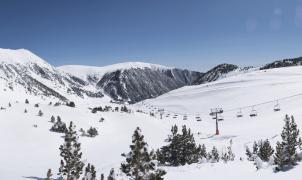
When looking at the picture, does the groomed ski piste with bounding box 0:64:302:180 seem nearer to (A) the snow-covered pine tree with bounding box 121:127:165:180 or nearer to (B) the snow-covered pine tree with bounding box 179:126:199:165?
(B) the snow-covered pine tree with bounding box 179:126:199:165

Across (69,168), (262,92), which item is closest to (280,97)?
(262,92)

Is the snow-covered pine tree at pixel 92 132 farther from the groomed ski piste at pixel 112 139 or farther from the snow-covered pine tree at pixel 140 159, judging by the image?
the snow-covered pine tree at pixel 140 159

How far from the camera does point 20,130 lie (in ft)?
262

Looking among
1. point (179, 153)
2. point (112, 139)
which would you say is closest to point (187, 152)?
point (179, 153)

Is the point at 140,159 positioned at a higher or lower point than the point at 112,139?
higher

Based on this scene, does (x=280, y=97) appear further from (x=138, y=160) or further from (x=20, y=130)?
(x=138, y=160)

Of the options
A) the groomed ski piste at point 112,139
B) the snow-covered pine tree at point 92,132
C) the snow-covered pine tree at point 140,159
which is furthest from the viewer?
the snow-covered pine tree at point 92,132

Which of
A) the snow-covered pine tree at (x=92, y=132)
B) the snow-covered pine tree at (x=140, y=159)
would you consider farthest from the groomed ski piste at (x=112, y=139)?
the snow-covered pine tree at (x=140, y=159)

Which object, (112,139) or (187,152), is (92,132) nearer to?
(112,139)

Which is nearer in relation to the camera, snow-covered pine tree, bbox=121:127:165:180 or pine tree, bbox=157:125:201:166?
snow-covered pine tree, bbox=121:127:165:180

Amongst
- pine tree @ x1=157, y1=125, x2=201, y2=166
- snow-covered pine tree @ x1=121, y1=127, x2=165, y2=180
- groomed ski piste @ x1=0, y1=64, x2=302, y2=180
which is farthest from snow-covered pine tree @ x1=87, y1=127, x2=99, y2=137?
snow-covered pine tree @ x1=121, y1=127, x2=165, y2=180

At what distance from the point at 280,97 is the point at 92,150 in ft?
335

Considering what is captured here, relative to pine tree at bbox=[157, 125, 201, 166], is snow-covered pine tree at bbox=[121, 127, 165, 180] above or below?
above

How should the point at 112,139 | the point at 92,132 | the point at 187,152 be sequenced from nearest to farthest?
the point at 187,152
the point at 92,132
the point at 112,139
